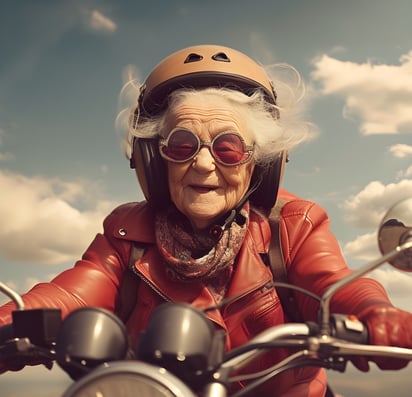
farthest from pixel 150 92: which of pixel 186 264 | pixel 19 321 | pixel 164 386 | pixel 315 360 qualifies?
pixel 164 386

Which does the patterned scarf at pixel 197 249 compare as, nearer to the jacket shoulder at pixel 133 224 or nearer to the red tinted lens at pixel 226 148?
the jacket shoulder at pixel 133 224

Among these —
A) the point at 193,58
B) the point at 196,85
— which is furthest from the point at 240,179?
the point at 193,58

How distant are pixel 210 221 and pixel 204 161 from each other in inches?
12.3

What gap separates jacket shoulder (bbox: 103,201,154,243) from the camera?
2.58 metres

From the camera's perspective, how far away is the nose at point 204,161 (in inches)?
92.3

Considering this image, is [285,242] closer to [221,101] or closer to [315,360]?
[221,101]

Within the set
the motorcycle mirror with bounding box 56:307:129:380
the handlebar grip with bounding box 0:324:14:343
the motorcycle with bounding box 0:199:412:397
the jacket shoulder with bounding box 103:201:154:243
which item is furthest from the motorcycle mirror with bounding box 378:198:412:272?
the jacket shoulder with bounding box 103:201:154:243

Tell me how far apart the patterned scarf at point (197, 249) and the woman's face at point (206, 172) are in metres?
0.07

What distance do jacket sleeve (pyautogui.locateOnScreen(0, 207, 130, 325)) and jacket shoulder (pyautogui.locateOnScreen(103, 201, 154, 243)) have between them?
0.02m

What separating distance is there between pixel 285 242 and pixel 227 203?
316 mm

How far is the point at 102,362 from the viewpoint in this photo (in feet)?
3.93

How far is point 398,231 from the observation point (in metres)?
1.36

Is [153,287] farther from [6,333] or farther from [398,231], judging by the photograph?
[398,231]

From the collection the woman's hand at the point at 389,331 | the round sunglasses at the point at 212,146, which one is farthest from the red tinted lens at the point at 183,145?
the woman's hand at the point at 389,331
